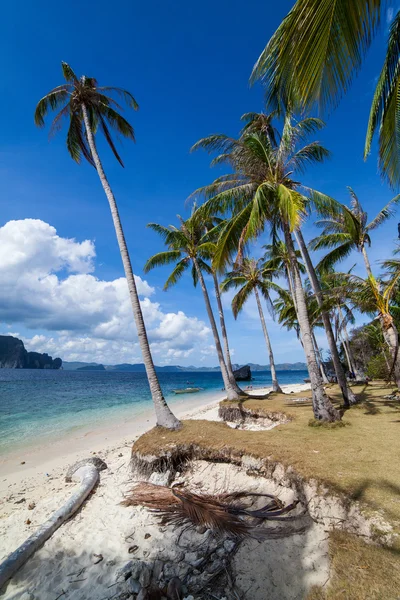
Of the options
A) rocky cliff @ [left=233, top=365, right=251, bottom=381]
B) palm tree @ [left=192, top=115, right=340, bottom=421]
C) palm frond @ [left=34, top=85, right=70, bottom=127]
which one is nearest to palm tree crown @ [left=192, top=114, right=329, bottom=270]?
palm tree @ [left=192, top=115, right=340, bottom=421]

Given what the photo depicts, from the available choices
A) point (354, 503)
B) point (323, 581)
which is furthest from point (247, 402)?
point (323, 581)

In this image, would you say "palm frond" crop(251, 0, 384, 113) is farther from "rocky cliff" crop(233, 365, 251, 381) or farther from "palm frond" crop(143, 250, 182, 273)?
"rocky cliff" crop(233, 365, 251, 381)

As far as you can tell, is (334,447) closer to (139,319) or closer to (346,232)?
(139,319)

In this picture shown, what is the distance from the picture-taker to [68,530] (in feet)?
16.1

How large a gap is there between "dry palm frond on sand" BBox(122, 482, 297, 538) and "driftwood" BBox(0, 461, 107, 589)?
3.59ft

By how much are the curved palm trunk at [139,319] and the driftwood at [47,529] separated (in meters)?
2.46

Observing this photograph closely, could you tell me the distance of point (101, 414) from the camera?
20.4 meters

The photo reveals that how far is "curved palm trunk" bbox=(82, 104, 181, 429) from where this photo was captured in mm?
8680

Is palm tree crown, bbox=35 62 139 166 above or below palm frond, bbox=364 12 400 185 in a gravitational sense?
above

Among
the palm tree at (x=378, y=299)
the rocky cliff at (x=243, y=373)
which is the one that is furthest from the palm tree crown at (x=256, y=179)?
the rocky cliff at (x=243, y=373)

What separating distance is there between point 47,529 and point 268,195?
1082 centimetres

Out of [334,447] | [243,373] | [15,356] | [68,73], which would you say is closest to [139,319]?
[334,447]

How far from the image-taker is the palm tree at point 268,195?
8.10m

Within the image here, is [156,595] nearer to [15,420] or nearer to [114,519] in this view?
[114,519]
